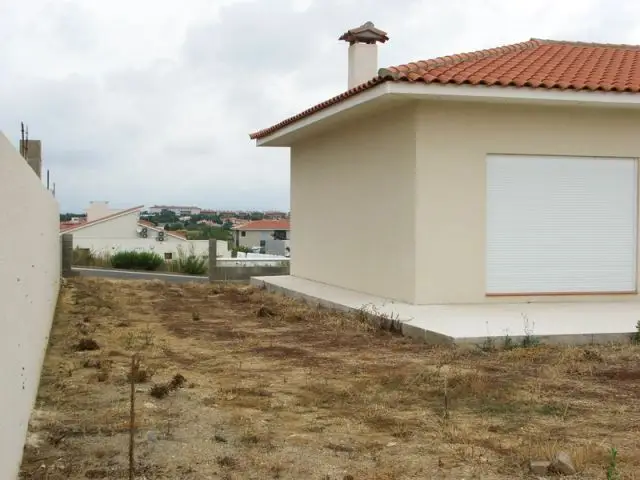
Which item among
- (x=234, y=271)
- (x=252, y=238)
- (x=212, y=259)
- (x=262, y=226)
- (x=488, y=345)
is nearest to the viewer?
(x=488, y=345)

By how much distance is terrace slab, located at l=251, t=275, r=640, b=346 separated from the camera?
8414 mm

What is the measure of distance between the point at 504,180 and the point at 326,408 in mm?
6455

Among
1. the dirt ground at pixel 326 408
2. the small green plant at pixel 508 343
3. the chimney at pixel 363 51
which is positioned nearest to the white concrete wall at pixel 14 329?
the dirt ground at pixel 326 408

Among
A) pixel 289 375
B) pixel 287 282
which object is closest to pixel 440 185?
pixel 289 375

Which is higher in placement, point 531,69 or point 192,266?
point 531,69

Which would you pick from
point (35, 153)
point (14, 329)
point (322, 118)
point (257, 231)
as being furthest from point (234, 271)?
point (257, 231)

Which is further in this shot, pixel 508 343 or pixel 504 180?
pixel 504 180

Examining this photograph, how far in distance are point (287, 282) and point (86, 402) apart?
10.1m

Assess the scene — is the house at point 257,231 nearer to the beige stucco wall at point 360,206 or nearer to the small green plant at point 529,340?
the beige stucco wall at point 360,206

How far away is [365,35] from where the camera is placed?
1562cm

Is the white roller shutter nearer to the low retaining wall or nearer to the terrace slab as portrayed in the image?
the terrace slab

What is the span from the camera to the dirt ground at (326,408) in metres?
4.51

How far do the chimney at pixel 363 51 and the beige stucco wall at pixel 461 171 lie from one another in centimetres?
487

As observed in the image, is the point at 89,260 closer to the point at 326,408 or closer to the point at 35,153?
the point at 35,153
